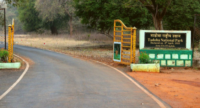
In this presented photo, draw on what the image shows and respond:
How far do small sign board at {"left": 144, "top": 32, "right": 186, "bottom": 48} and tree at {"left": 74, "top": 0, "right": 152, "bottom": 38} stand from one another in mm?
13235

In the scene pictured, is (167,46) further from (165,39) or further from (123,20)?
(123,20)

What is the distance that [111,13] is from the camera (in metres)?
30.2

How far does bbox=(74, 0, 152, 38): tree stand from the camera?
3012 cm

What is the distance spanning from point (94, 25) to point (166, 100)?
2685 centimetres

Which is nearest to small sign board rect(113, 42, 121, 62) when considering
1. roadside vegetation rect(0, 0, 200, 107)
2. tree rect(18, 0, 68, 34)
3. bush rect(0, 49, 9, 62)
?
roadside vegetation rect(0, 0, 200, 107)

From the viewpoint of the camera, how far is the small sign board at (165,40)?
1643cm

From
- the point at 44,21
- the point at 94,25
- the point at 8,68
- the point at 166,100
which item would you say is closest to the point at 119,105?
the point at 166,100

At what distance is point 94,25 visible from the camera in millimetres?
34562

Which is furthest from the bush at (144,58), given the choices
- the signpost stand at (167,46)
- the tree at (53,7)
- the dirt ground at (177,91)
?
the tree at (53,7)

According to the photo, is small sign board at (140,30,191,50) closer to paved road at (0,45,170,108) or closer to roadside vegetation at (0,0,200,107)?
roadside vegetation at (0,0,200,107)

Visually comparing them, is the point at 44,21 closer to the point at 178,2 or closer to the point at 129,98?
the point at 178,2

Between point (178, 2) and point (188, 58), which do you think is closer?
point (188, 58)

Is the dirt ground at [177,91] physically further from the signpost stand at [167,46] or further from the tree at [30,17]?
the tree at [30,17]

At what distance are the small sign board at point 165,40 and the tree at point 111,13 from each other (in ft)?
43.4
